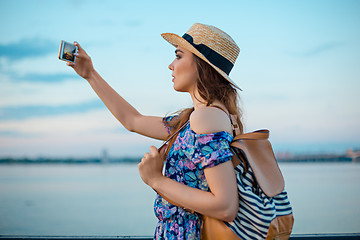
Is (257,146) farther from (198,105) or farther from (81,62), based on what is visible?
(81,62)

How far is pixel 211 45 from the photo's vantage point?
1401 mm

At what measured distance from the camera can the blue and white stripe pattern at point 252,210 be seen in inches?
48.0

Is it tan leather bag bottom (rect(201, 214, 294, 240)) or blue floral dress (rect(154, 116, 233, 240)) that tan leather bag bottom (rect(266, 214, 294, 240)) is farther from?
blue floral dress (rect(154, 116, 233, 240))

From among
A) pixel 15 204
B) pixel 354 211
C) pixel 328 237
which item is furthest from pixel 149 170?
pixel 15 204

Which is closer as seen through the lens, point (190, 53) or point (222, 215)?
point (222, 215)

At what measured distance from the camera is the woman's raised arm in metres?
1.69

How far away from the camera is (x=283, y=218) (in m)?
1.27

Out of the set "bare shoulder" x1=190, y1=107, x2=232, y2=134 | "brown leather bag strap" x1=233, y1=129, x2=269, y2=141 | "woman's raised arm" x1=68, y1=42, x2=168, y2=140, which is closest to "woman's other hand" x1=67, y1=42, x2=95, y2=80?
"woman's raised arm" x1=68, y1=42, x2=168, y2=140

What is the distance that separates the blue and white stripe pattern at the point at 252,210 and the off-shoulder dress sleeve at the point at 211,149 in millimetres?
97

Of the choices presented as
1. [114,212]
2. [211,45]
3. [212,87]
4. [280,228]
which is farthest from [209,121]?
[114,212]

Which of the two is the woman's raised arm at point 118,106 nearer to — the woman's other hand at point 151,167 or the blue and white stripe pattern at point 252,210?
the woman's other hand at point 151,167

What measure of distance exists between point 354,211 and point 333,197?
1.21 m

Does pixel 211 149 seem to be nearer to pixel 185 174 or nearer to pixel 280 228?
pixel 185 174

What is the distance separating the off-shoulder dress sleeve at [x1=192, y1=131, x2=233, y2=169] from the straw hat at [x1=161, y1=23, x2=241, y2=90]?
0.25 meters
